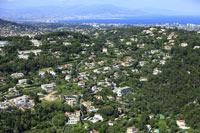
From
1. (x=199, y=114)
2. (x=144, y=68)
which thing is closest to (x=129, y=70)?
(x=144, y=68)

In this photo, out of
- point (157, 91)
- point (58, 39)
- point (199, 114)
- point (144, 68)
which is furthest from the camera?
point (58, 39)

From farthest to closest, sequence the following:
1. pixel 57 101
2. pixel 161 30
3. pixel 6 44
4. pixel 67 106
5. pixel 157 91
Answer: pixel 161 30 → pixel 6 44 → pixel 157 91 → pixel 57 101 → pixel 67 106

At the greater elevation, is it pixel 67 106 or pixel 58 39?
pixel 58 39

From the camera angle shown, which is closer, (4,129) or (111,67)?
(4,129)

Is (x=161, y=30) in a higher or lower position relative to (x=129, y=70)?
higher

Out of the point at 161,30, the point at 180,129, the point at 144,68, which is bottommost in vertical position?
the point at 180,129

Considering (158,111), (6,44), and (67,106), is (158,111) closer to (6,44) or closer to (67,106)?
(67,106)

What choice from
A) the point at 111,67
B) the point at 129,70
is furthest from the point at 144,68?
the point at 111,67

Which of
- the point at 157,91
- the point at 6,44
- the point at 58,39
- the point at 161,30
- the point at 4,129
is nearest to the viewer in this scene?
the point at 4,129

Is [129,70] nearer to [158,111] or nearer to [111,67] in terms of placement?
[111,67]
